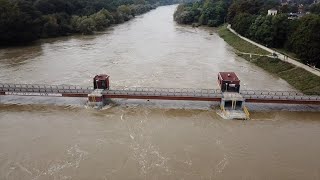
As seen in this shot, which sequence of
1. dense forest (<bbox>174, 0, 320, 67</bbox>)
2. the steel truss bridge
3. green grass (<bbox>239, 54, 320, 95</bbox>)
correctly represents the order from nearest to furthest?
1. the steel truss bridge
2. green grass (<bbox>239, 54, 320, 95</bbox>)
3. dense forest (<bbox>174, 0, 320, 67</bbox>)

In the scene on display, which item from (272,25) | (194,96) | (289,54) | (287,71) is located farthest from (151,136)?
(272,25)

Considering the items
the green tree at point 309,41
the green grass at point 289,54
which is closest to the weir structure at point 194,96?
the green tree at point 309,41

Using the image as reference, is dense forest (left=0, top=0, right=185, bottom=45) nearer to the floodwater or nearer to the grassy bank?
the floodwater

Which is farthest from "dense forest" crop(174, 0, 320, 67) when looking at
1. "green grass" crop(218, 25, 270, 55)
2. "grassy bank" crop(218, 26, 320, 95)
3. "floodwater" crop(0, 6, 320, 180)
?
"floodwater" crop(0, 6, 320, 180)

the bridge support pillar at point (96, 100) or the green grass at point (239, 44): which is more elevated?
the green grass at point (239, 44)

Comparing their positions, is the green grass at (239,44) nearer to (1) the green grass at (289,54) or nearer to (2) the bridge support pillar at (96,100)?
A: (1) the green grass at (289,54)
